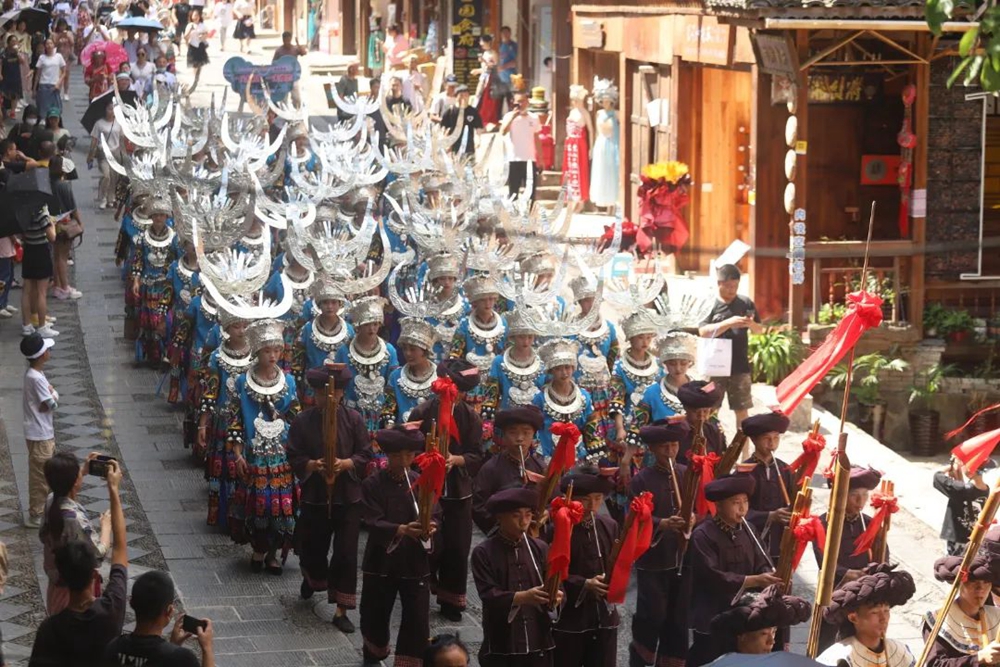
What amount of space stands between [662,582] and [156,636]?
4340 millimetres

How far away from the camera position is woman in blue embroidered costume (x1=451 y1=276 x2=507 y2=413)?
14.1m

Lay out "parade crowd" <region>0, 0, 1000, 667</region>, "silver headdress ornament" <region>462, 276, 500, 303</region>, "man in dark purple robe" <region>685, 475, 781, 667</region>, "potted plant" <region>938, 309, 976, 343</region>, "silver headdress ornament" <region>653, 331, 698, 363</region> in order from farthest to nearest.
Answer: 1. "potted plant" <region>938, 309, 976, 343</region>
2. "silver headdress ornament" <region>462, 276, 500, 303</region>
3. "silver headdress ornament" <region>653, 331, 698, 363</region>
4. "man in dark purple robe" <region>685, 475, 781, 667</region>
5. "parade crowd" <region>0, 0, 1000, 667</region>

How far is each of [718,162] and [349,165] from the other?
17.7ft

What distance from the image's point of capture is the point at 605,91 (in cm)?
2639

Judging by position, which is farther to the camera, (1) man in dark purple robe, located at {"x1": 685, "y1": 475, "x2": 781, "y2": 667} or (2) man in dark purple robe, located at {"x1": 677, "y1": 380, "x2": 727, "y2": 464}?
(2) man in dark purple robe, located at {"x1": 677, "y1": 380, "x2": 727, "y2": 464}

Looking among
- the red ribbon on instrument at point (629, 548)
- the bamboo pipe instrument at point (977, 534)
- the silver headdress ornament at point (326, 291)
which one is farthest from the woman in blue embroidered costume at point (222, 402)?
the bamboo pipe instrument at point (977, 534)

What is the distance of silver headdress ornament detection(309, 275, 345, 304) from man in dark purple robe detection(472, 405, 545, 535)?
2.51 m

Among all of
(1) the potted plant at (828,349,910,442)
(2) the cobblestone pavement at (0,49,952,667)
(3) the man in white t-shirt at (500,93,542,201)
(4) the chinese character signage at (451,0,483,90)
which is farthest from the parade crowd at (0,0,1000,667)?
(4) the chinese character signage at (451,0,483,90)

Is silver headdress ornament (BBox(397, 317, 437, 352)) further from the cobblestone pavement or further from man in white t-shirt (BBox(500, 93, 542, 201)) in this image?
man in white t-shirt (BBox(500, 93, 542, 201))

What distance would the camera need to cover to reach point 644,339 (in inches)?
516

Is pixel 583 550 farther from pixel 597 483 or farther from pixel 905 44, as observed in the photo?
pixel 905 44

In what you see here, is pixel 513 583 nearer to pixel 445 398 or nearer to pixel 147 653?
pixel 445 398

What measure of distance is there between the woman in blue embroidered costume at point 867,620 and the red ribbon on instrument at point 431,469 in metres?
2.57

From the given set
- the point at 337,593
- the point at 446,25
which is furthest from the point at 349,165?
the point at 446,25
